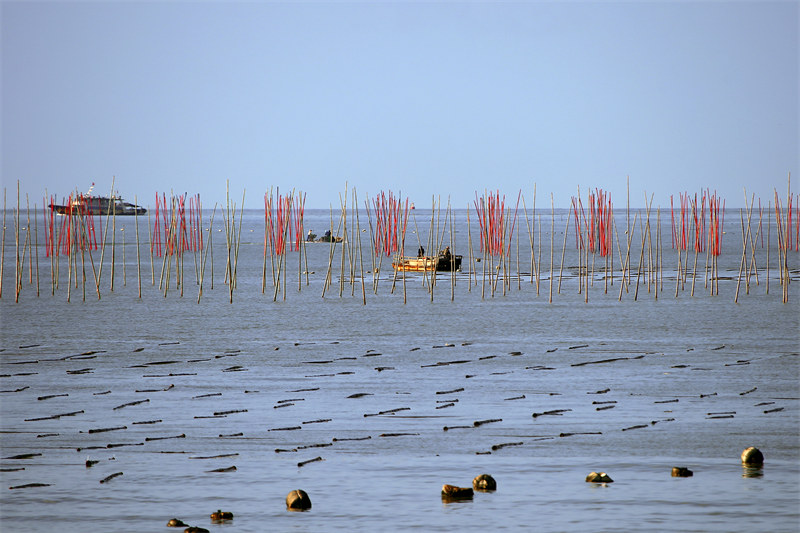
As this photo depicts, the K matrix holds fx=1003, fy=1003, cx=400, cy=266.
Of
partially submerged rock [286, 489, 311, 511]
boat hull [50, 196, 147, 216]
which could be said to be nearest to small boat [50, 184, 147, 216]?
boat hull [50, 196, 147, 216]

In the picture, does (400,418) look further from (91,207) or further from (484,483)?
(91,207)

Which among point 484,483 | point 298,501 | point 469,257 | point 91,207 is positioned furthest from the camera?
point 91,207

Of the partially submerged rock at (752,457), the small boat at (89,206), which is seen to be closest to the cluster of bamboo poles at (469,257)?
the small boat at (89,206)

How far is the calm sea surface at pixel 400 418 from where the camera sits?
20.6 ft

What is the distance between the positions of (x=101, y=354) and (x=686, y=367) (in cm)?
781

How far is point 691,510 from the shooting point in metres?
6.17

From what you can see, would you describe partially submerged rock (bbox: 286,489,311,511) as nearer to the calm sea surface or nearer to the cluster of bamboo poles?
the calm sea surface

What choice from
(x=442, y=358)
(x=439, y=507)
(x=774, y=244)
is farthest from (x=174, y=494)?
(x=774, y=244)

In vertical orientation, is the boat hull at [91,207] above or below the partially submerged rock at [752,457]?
above

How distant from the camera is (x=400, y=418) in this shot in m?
8.98

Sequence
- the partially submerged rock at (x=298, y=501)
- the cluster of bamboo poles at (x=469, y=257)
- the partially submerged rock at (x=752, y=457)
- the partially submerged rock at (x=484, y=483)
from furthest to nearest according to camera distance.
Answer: the cluster of bamboo poles at (x=469, y=257)
the partially submerged rock at (x=752, y=457)
the partially submerged rock at (x=484, y=483)
the partially submerged rock at (x=298, y=501)

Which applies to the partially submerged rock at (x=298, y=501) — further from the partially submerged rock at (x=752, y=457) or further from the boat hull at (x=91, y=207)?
the boat hull at (x=91, y=207)

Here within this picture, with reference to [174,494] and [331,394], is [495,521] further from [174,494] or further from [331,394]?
[331,394]

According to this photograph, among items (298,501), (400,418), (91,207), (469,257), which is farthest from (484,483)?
(91,207)
